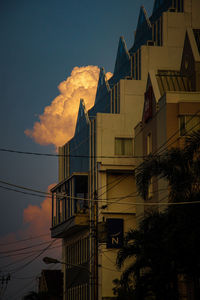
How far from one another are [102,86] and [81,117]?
4.24 m

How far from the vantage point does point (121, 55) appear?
7025 centimetres

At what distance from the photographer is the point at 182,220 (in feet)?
87.7

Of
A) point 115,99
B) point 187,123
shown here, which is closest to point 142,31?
point 115,99

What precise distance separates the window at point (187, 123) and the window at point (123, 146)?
71.6 ft

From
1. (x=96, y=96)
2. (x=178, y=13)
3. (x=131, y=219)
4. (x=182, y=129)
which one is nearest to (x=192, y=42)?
(x=182, y=129)

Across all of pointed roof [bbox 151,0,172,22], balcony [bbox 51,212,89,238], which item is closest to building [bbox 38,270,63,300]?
balcony [bbox 51,212,89,238]

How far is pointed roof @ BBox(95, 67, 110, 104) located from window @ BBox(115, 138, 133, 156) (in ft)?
24.1

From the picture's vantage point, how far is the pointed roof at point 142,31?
2559 inches

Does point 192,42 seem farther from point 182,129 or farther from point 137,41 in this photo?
point 137,41

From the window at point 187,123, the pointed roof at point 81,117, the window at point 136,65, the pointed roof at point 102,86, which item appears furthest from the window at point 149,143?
the pointed roof at point 81,117

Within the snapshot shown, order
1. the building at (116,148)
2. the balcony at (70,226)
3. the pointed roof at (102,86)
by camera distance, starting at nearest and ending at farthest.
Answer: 1. the building at (116,148)
2. the balcony at (70,226)
3. the pointed roof at (102,86)

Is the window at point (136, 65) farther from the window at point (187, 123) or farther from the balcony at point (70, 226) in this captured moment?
the window at point (187, 123)

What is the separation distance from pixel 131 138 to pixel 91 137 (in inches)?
175

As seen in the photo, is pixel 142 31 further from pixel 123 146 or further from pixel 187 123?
pixel 187 123
